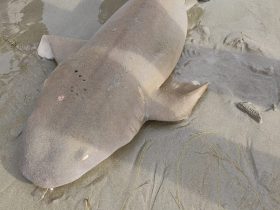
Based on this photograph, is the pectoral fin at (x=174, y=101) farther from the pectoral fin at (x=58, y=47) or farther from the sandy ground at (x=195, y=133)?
the pectoral fin at (x=58, y=47)

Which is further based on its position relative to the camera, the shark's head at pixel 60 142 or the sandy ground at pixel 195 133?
the sandy ground at pixel 195 133

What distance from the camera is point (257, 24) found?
211 inches

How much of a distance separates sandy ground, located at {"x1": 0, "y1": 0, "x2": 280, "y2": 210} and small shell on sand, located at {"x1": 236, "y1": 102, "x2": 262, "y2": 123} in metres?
0.06

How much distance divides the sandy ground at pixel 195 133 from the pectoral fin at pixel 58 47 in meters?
0.14

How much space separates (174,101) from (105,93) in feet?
2.54

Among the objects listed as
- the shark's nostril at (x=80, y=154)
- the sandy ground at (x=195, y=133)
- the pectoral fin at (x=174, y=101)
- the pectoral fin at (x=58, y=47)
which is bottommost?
the sandy ground at (x=195, y=133)

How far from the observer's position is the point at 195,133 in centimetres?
417

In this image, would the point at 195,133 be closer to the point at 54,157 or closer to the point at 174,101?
the point at 174,101

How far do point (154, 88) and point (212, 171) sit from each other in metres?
1.09

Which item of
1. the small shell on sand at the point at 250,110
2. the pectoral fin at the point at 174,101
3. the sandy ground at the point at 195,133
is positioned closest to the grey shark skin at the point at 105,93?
the pectoral fin at the point at 174,101

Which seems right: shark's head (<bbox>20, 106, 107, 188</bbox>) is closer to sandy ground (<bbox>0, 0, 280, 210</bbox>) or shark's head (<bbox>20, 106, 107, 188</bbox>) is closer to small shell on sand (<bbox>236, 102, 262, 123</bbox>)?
sandy ground (<bbox>0, 0, 280, 210</bbox>)

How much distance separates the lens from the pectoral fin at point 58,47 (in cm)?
477

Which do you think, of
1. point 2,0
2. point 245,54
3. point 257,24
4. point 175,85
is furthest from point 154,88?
point 2,0

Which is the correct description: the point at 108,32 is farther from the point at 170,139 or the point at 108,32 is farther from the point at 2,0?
the point at 2,0
